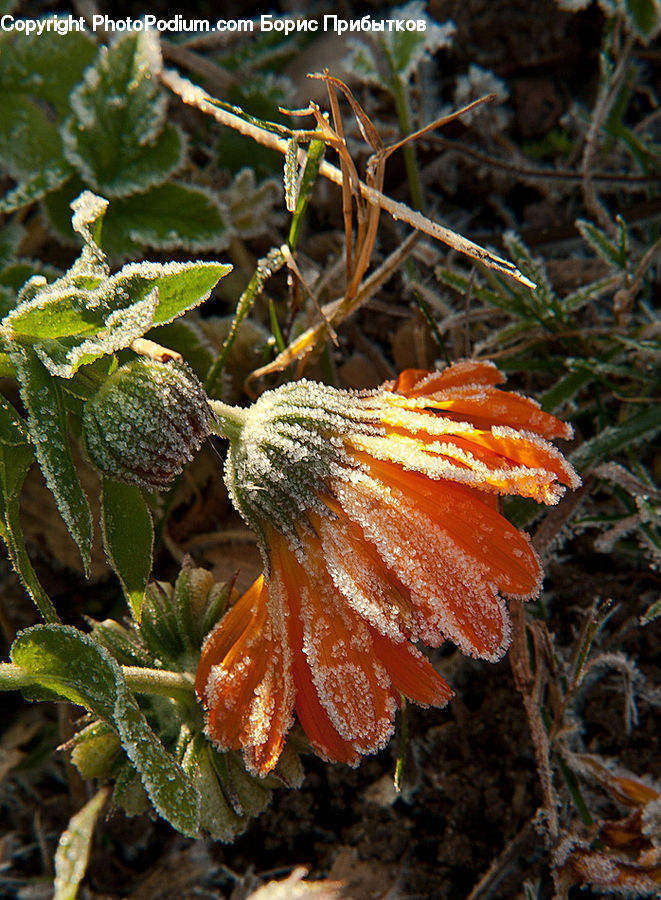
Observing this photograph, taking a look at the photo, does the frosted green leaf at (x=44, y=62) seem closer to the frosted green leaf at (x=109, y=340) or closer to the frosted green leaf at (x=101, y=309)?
the frosted green leaf at (x=101, y=309)

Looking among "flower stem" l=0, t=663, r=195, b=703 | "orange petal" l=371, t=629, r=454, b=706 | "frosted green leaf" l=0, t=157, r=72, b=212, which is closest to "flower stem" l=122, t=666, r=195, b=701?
"flower stem" l=0, t=663, r=195, b=703

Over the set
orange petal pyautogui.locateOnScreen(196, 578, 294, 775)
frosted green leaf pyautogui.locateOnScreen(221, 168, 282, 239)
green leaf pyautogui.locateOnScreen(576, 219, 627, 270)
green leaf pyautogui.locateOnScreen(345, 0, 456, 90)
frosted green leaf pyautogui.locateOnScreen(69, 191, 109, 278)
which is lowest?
orange petal pyautogui.locateOnScreen(196, 578, 294, 775)

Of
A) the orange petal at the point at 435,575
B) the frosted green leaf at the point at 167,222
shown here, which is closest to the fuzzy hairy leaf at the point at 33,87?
the frosted green leaf at the point at 167,222

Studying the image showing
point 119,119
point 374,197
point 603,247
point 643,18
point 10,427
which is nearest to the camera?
point 10,427

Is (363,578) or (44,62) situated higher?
(44,62)

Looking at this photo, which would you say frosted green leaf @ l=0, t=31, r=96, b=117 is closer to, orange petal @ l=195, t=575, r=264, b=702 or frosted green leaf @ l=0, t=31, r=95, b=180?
frosted green leaf @ l=0, t=31, r=95, b=180

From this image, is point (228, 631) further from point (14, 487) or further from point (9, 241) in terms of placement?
point (9, 241)

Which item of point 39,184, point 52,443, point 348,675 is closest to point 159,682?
point 348,675

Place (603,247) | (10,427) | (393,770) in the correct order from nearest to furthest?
(10,427)
(393,770)
(603,247)
